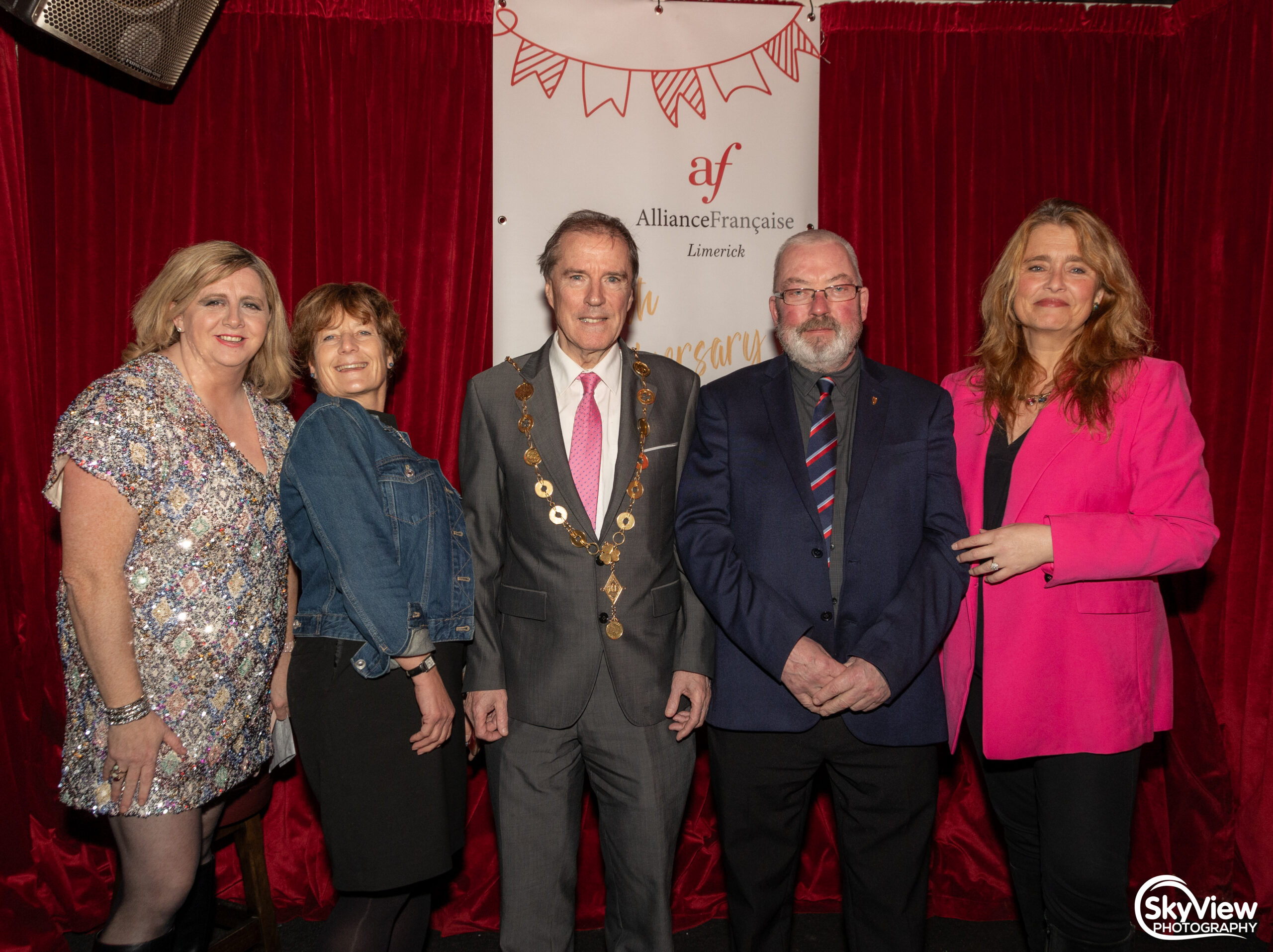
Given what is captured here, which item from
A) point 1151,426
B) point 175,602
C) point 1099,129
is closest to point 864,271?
point 1099,129

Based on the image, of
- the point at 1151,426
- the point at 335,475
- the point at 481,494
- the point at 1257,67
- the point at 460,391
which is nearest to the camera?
the point at 335,475

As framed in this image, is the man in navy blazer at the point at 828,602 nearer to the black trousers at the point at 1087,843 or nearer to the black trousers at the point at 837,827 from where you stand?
the black trousers at the point at 837,827

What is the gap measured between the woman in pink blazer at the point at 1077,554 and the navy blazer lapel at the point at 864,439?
0.86 feet

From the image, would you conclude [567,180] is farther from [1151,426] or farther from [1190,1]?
[1190,1]

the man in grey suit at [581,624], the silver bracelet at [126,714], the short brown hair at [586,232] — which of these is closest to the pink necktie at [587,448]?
the man in grey suit at [581,624]

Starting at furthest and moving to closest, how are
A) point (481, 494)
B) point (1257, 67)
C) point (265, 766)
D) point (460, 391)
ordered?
point (460, 391) → point (1257, 67) → point (265, 766) → point (481, 494)

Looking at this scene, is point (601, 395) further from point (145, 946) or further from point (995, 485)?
point (145, 946)

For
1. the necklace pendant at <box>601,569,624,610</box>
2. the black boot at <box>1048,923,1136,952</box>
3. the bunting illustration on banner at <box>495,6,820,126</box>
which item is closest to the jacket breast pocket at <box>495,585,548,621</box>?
the necklace pendant at <box>601,569,624,610</box>

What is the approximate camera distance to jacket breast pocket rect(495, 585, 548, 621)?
6.82 feet

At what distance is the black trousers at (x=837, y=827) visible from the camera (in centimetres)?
202

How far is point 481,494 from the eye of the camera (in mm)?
2158

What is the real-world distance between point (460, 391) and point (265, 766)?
4.26 feet

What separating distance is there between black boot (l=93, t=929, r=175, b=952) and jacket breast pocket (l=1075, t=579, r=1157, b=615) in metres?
2.18

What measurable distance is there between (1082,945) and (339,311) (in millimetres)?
2243
